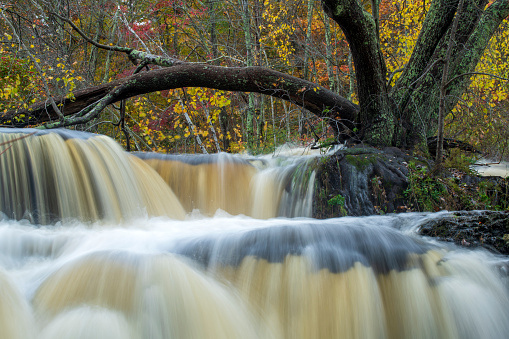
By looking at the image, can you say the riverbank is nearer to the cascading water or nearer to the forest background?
the cascading water

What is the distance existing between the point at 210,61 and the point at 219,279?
513cm

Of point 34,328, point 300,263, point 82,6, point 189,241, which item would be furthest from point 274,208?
point 82,6

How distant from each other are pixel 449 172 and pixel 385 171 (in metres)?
0.89

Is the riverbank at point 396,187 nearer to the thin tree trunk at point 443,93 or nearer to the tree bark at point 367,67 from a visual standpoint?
the thin tree trunk at point 443,93

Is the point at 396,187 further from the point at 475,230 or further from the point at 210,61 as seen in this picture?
the point at 210,61

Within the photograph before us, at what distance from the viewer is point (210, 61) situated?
737cm

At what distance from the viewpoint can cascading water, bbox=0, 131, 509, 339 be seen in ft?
8.93

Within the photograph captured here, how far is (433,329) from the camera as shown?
2.90m

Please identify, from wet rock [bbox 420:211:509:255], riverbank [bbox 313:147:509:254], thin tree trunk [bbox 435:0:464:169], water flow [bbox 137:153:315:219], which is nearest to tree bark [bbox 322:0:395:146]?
riverbank [bbox 313:147:509:254]

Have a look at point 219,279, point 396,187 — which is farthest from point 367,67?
point 219,279

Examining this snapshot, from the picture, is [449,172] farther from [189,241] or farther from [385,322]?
[189,241]

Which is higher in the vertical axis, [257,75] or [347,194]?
[257,75]

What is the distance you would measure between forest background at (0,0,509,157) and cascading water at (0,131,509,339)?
2.53 metres

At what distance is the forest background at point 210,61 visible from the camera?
646 cm
